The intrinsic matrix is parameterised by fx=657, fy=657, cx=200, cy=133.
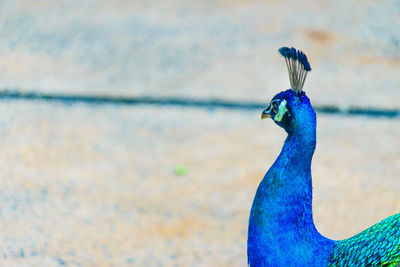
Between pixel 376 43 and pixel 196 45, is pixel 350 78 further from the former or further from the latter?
pixel 196 45

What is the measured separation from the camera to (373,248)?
86.7 inches

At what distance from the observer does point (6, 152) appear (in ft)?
12.8

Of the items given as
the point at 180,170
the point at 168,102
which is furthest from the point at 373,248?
the point at 168,102

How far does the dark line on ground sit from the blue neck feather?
220 cm

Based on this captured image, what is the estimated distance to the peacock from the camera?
2217 millimetres

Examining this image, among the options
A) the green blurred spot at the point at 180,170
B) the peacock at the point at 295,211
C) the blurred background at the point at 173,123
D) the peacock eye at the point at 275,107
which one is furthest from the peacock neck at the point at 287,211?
the green blurred spot at the point at 180,170

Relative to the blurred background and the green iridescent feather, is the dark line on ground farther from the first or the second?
the green iridescent feather

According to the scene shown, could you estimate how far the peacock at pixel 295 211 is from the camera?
2.22 m

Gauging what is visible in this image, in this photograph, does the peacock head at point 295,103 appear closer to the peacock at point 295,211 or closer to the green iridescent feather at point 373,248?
the peacock at point 295,211

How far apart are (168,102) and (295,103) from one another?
2364 mm

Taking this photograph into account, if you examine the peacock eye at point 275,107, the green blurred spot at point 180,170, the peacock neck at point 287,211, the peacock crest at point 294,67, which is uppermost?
the green blurred spot at point 180,170

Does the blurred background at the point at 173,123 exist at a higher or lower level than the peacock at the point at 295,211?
higher

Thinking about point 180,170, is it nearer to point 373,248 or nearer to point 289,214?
point 289,214

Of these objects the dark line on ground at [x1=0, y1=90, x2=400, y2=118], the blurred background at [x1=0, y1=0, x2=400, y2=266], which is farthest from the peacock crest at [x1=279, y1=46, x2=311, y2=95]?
the dark line on ground at [x1=0, y1=90, x2=400, y2=118]
